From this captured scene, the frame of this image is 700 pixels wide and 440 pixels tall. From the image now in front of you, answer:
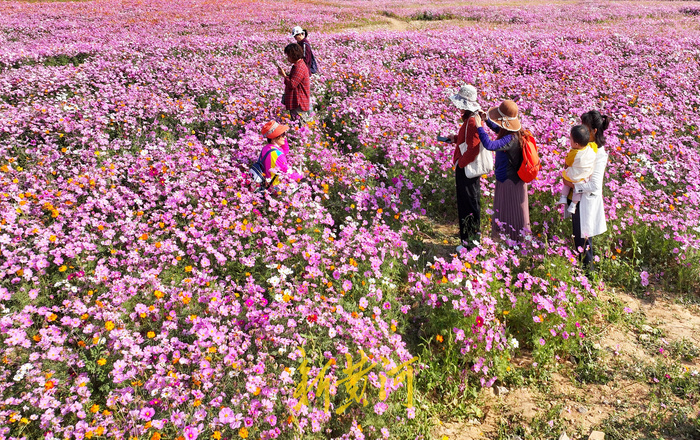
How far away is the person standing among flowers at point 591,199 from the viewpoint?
5.18 meters

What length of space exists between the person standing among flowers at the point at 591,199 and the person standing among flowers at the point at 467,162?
1.22 m

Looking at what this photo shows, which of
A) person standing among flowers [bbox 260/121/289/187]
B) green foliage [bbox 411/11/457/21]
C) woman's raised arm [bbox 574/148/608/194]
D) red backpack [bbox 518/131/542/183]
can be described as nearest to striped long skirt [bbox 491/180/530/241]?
red backpack [bbox 518/131/542/183]

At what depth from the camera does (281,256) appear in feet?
15.8

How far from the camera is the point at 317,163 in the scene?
24.3 ft

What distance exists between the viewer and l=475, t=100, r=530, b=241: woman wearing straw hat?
200 inches

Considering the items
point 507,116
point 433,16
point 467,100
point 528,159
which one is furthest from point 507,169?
point 433,16

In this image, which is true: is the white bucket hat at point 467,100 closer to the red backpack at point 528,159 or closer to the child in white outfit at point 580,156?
the red backpack at point 528,159

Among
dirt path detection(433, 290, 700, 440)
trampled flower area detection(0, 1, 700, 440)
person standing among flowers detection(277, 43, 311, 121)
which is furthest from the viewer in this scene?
person standing among flowers detection(277, 43, 311, 121)

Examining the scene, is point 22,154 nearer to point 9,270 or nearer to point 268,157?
point 9,270

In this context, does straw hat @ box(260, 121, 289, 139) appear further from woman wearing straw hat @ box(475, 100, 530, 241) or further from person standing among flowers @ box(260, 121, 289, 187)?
woman wearing straw hat @ box(475, 100, 530, 241)

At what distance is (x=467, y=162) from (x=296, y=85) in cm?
410

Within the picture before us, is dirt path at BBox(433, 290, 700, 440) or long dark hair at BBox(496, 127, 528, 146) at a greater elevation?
long dark hair at BBox(496, 127, 528, 146)

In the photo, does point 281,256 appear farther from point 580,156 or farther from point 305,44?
point 305,44

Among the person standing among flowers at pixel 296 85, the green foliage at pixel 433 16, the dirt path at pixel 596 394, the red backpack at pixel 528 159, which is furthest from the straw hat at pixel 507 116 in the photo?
the green foliage at pixel 433 16
